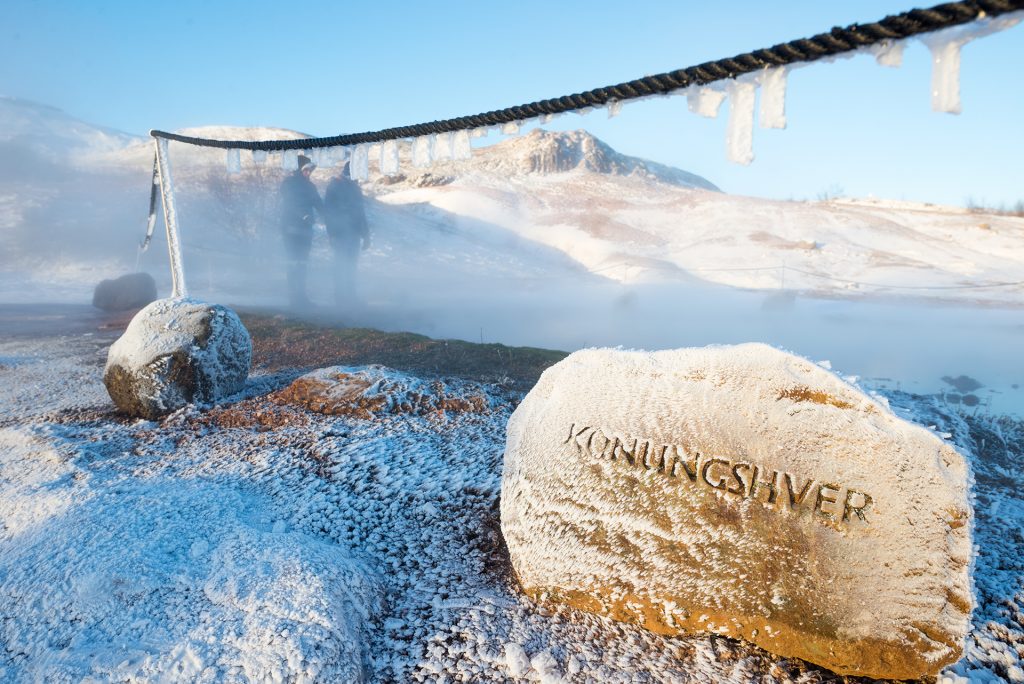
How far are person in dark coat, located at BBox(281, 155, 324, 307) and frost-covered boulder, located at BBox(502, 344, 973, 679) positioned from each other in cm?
1081

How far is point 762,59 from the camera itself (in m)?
1.54

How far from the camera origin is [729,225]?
2356 centimetres

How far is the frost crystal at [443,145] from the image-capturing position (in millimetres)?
2627

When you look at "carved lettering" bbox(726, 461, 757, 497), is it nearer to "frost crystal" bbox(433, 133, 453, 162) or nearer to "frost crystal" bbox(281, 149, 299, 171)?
"frost crystal" bbox(433, 133, 453, 162)

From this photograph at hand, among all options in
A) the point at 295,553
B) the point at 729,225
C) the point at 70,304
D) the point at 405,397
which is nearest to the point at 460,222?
the point at 729,225

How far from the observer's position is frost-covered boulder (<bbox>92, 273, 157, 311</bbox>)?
35.8 ft

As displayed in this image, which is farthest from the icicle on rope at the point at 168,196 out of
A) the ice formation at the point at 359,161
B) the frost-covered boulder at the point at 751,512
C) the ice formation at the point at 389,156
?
the frost-covered boulder at the point at 751,512

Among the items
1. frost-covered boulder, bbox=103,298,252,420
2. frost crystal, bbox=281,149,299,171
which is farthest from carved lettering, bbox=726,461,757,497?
frost-covered boulder, bbox=103,298,252,420

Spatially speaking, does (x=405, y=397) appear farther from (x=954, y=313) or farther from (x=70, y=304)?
(x=954, y=313)

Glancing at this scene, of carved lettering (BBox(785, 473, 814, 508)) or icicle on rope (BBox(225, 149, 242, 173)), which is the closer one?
Result: carved lettering (BBox(785, 473, 814, 508))

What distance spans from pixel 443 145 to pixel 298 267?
10.7 metres

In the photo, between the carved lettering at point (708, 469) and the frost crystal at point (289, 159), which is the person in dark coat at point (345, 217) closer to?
the frost crystal at point (289, 159)

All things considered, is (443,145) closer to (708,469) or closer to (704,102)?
(704,102)

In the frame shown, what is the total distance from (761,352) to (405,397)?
3.05 metres
